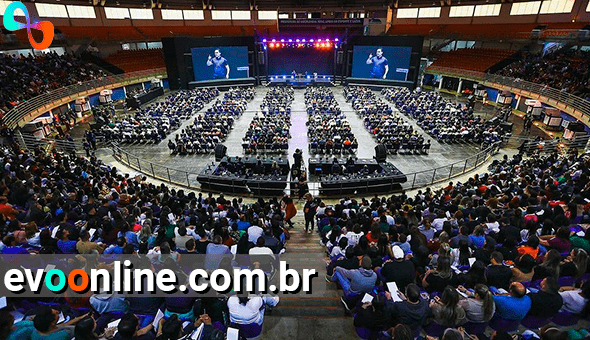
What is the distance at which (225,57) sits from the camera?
123 ft

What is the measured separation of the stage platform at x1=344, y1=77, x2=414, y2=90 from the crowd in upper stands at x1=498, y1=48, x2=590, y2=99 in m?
9.88

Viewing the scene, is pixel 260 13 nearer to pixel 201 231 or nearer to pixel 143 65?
pixel 143 65

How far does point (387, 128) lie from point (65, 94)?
25.2 meters

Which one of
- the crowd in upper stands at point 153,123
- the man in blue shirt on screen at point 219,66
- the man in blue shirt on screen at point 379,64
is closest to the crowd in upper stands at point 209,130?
the crowd in upper stands at point 153,123

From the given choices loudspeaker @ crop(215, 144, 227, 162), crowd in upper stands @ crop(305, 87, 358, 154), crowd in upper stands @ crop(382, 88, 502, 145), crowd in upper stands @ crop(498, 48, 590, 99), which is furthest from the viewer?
crowd in upper stands @ crop(498, 48, 590, 99)

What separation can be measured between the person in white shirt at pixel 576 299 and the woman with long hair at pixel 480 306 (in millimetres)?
1068

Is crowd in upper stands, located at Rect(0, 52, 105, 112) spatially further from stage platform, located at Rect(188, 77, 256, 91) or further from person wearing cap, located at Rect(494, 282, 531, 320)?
person wearing cap, located at Rect(494, 282, 531, 320)

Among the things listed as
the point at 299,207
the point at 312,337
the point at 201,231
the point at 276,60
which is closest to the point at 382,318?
the point at 312,337

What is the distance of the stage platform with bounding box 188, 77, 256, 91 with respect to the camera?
3722 cm

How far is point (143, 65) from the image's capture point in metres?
36.7

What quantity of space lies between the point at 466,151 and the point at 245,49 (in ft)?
97.0

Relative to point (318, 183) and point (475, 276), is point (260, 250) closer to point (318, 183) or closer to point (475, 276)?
point (475, 276)

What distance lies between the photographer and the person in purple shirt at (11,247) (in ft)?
17.7

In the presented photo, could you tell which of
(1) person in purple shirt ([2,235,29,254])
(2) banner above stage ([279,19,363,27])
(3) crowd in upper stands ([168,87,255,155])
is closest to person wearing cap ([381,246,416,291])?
(1) person in purple shirt ([2,235,29,254])
